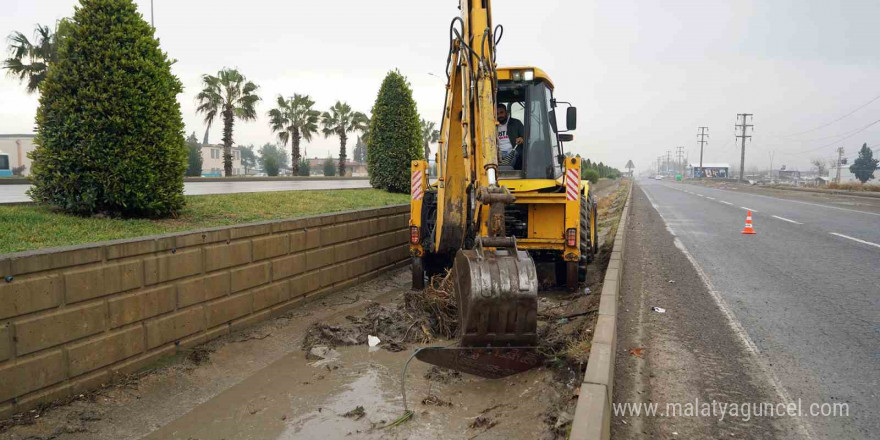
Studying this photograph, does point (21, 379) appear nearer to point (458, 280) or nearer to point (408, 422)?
point (408, 422)

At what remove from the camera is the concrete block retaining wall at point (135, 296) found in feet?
12.3

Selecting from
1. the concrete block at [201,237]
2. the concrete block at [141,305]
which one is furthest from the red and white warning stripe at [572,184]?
the concrete block at [141,305]

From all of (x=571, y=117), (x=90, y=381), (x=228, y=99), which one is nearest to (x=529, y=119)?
(x=571, y=117)

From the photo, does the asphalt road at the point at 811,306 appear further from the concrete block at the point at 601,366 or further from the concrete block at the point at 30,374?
the concrete block at the point at 30,374

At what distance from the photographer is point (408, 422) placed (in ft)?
12.8

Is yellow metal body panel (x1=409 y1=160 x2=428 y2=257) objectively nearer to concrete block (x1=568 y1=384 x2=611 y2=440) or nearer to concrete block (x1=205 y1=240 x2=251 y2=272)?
concrete block (x1=205 y1=240 x2=251 y2=272)

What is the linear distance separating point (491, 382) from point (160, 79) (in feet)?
19.2

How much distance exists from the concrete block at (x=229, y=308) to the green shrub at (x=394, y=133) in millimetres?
10015

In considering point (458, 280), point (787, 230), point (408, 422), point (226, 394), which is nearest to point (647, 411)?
point (408, 422)

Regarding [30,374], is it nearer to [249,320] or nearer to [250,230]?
[249,320]

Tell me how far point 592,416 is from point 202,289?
3.99m

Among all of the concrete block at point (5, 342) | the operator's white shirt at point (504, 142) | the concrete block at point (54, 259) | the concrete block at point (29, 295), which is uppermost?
the operator's white shirt at point (504, 142)

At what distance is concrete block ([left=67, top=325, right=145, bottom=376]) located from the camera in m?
4.10

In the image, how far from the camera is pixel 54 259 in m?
3.95
